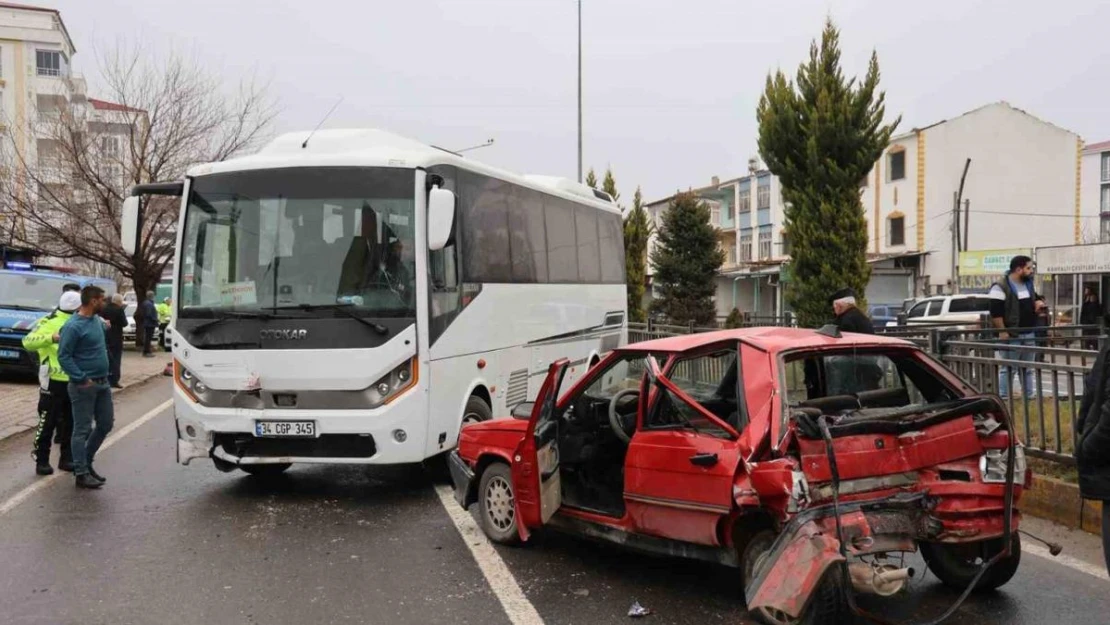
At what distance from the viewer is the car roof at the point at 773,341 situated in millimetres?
4809

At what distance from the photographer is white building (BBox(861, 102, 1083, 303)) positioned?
42.8 meters

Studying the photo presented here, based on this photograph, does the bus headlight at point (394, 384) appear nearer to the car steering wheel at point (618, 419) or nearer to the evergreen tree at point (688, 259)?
the car steering wheel at point (618, 419)

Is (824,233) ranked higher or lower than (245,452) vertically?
higher

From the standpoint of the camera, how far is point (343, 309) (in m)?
7.49

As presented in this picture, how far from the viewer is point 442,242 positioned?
290 inches

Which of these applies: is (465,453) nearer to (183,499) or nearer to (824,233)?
(183,499)

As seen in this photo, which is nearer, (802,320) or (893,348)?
(893,348)

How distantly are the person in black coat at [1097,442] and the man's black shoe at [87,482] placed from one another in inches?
308

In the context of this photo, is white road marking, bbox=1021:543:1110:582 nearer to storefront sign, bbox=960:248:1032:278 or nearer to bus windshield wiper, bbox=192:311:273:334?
bus windshield wiper, bbox=192:311:273:334

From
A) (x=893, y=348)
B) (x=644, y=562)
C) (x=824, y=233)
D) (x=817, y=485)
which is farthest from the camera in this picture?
(x=824, y=233)

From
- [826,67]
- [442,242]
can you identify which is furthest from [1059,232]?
[442,242]

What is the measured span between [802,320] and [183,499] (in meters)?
12.4

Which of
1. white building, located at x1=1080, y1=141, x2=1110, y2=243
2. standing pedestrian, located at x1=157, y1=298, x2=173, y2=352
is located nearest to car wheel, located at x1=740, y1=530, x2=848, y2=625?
standing pedestrian, located at x1=157, y1=298, x2=173, y2=352

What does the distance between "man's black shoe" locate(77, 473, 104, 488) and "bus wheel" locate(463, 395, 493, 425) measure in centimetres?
340
